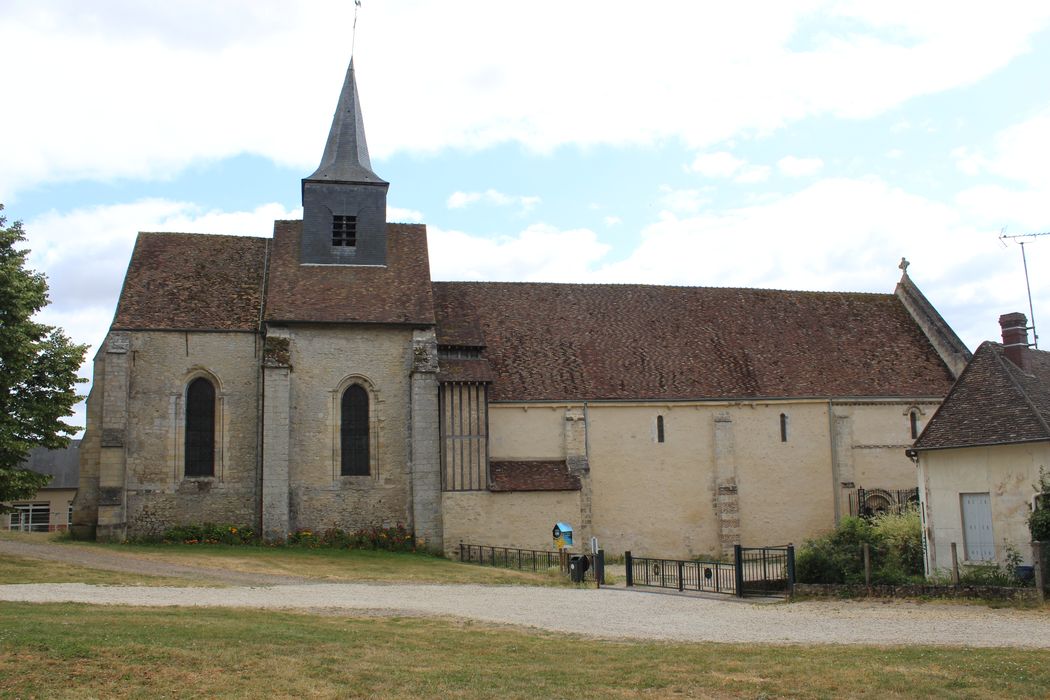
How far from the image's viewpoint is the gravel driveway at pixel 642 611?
1391 centimetres

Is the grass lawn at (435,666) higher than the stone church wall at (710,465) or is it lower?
lower

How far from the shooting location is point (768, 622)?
15547 millimetres

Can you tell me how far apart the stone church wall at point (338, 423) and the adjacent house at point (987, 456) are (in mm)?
15062

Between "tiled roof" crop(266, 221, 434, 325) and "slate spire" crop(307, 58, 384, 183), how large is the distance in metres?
2.16

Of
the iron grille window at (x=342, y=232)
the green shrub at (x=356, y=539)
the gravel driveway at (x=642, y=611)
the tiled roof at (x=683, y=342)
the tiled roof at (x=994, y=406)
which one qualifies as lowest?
the gravel driveway at (x=642, y=611)

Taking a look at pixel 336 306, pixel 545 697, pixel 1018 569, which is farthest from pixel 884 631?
pixel 336 306

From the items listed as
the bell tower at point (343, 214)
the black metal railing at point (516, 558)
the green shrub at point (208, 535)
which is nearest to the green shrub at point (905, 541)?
the black metal railing at point (516, 558)

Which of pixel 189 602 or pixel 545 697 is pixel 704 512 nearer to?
pixel 189 602

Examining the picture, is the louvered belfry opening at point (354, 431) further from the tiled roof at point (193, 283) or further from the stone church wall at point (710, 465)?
the stone church wall at point (710, 465)

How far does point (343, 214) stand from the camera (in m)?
32.2

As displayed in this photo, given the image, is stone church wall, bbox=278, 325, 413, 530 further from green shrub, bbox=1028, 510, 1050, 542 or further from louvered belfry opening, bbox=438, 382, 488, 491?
green shrub, bbox=1028, 510, 1050, 542

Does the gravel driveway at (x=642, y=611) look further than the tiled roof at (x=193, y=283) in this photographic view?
No

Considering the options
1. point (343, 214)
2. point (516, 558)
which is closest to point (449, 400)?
point (516, 558)

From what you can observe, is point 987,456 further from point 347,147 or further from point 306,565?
point 347,147
